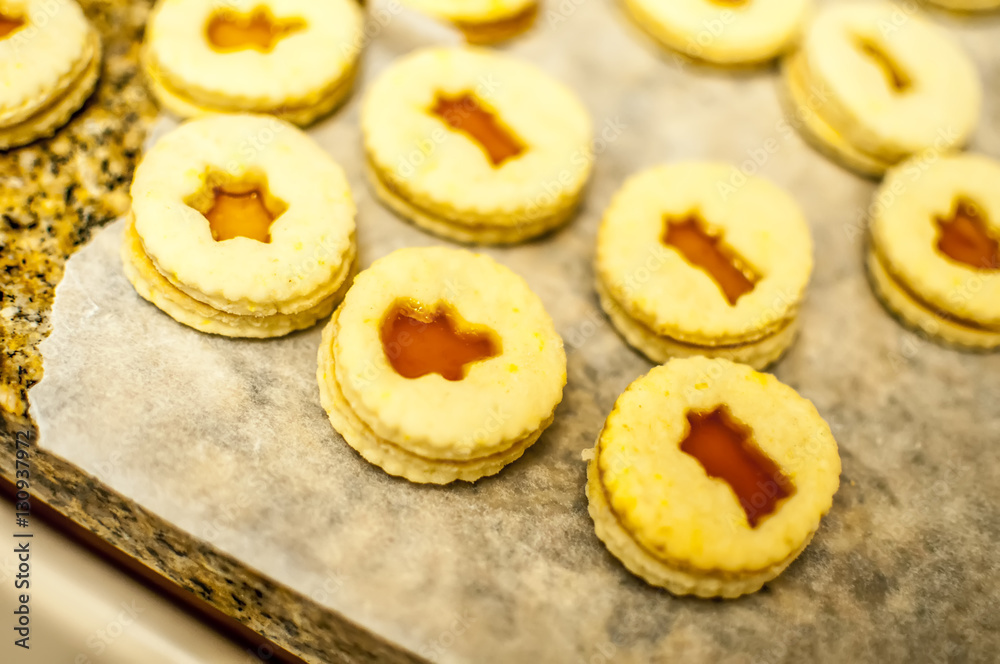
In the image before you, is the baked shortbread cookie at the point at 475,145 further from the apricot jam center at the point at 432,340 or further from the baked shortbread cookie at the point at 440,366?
the apricot jam center at the point at 432,340

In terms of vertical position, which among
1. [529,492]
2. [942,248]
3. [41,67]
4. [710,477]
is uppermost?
[41,67]

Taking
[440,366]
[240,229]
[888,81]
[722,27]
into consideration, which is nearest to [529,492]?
[440,366]

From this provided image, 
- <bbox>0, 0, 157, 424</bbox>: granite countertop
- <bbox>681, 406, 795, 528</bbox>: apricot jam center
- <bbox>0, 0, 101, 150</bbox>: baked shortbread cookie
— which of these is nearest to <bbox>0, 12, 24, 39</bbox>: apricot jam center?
<bbox>0, 0, 101, 150</bbox>: baked shortbread cookie

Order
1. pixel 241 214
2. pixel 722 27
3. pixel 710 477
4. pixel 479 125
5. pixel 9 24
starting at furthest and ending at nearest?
1. pixel 722 27
2. pixel 479 125
3. pixel 9 24
4. pixel 241 214
5. pixel 710 477

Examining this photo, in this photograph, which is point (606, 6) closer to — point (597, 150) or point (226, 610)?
point (597, 150)

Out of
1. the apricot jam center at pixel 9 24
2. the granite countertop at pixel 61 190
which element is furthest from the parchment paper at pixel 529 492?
the apricot jam center at pixel 9 24

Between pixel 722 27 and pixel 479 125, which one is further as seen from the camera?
pixel 722 27

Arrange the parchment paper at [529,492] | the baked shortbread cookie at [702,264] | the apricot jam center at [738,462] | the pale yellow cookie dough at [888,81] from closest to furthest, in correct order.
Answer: the parchment paper at [529,492]
the apricot jam center at [738,462]
the baked shortbread cookie at [702,264]
the pale yellow cookie dough at [888,81]

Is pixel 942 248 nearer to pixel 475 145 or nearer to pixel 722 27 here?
pixel 722 27
